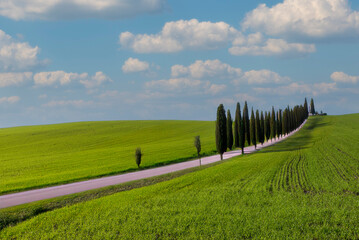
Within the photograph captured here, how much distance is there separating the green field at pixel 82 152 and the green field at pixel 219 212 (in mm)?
15527

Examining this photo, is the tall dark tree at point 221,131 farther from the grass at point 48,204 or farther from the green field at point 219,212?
the grass at point 48,204

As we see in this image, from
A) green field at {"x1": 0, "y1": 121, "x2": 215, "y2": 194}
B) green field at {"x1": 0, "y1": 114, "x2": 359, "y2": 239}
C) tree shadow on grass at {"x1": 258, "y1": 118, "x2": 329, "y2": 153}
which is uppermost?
green field at {"x1": 0, "y1": 121, "x2": 215, "y2": 194}

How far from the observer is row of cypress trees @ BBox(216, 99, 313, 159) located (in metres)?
52.6

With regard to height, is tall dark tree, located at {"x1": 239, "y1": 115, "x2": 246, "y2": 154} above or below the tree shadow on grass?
above

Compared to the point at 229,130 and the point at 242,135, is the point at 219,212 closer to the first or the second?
the point at 242,135

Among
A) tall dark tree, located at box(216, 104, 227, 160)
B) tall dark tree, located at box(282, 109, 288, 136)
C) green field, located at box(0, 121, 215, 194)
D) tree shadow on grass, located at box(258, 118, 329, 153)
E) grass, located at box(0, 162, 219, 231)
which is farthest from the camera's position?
tall dark tree, located at box(282, 109, 288, 136)

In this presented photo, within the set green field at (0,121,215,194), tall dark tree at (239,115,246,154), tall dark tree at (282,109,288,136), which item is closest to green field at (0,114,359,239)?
green field at (0,121,215,194)

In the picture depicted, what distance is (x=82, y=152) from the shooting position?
61.4 metres

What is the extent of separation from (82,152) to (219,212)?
48.8m

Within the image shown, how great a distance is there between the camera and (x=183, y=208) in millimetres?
19922

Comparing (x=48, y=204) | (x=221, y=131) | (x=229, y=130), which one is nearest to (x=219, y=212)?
(x=48, y=204)

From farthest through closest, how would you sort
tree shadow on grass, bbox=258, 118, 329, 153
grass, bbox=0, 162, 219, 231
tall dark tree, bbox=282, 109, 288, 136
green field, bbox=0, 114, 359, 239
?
tall dark tree, bbox=282, 109, 288, 136 < tree shadow on grass, bbox=258, 118, 329, 153 < grass, bbox=0, 162, 219, 231 < green field, bbox=0, 114, 359, 239

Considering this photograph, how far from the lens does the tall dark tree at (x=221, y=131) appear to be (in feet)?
167

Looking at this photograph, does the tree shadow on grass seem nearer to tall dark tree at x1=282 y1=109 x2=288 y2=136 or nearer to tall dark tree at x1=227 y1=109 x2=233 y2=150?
tall dark tree at x1=227 y1=109 x2=233 y2=150
